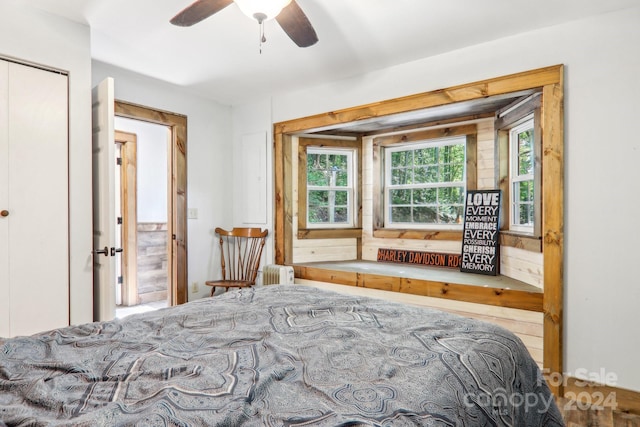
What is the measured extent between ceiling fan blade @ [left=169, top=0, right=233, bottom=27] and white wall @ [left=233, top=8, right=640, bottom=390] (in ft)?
6.69

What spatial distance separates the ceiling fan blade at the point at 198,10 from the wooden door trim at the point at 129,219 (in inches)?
119

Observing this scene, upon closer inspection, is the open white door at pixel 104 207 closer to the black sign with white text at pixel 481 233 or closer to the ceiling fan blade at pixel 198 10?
the ceiling fan blade at pixel 198 10

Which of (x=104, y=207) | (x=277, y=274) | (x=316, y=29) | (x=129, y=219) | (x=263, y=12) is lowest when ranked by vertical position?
(x=277, y=274)

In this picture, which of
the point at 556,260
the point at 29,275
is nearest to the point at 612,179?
the point at 556,260

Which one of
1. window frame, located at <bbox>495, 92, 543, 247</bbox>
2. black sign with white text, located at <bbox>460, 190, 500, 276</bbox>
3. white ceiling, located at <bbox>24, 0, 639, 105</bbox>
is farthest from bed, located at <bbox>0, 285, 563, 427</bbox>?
black sign with white text, located at <bbox>460, 190, 500, 276</bbox>

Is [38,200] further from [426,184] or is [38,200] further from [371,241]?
[426,184]

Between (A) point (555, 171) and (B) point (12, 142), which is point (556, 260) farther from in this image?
(B) point (12, 142)

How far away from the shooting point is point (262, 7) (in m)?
1.73

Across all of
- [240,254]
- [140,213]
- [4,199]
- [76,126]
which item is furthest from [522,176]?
[140,213]

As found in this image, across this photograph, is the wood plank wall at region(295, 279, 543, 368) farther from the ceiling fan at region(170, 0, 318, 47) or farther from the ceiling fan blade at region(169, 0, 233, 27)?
the ceiling fan blade at region(169, 0, 233, 27)

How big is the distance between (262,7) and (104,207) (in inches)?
63.4

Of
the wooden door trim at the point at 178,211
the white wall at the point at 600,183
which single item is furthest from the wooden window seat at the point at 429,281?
the wooden door trim at the point at 178,211

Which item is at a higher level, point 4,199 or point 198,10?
point 198,10

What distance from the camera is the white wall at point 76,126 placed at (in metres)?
2.28
